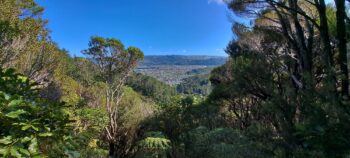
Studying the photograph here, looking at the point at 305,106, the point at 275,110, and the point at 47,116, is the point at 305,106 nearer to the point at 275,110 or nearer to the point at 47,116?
the point at 275,110

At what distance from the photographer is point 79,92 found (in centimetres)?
1504

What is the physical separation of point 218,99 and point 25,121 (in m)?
11.6

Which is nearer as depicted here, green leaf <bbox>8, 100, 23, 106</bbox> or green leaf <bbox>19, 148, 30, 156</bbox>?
green leaf <bbox>19, 148, 30, 156</bbox>

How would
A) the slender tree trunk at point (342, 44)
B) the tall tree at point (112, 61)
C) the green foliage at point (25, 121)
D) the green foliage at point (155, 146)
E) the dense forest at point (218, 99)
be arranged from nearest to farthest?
1. the green foliage at point (25, 121)
2. the dense forest at point (218, 99)
3. the slender tree trunk at point (342, 44)
4. the green foliage at point (155, 146)
5. the tall tree at point (112, 61)

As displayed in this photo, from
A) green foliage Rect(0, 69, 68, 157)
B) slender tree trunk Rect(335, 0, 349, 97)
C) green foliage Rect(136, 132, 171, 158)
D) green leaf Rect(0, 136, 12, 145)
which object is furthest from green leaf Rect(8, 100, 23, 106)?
green foliage Rect(136, 132, 171, 158)

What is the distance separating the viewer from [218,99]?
12680mm

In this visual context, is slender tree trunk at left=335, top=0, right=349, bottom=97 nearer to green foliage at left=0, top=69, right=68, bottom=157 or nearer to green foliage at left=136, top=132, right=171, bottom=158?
green foliage at left=0, top=69, right=68, bottom=157

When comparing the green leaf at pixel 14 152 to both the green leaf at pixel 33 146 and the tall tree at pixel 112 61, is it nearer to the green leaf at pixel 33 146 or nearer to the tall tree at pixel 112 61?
the green leaf at pixel 33 146

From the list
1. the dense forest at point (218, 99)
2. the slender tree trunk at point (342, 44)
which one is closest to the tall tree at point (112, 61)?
the dense forest at point (218, 99)

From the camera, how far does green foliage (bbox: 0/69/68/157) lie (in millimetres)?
1252

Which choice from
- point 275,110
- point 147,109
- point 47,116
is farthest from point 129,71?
point 47,116

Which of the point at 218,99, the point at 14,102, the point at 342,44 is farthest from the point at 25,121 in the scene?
→ the point at 218,99

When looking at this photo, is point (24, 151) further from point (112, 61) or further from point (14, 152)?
point (112, 61)

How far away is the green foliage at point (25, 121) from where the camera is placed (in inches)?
49.3
